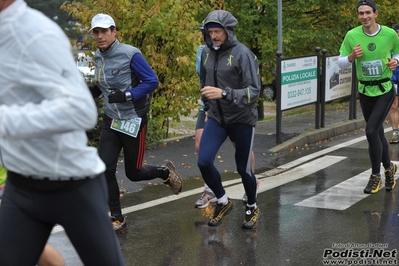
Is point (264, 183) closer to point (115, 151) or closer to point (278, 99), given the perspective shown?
point (115, 151)

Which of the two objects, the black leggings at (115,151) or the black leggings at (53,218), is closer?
the black leggings at (53,218)

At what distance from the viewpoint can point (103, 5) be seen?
455 inches

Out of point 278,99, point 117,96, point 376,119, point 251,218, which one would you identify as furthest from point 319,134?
point 117,96

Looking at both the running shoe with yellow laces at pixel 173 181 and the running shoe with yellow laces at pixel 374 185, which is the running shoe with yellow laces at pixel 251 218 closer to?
the running shoe with yellow laces at pixel 173 181

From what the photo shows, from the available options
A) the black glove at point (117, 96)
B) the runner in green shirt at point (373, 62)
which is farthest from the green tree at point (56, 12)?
the black glove at point (117, 96)

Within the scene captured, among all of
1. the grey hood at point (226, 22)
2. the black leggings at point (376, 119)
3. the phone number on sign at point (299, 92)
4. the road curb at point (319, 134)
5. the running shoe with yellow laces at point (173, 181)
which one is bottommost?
the road curb at point (319, 134)

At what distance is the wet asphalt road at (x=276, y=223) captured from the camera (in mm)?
5605

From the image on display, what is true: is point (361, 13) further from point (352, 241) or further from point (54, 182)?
point (54, 182)

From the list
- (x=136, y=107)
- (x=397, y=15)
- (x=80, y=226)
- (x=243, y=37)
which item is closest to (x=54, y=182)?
(x=80, y=226)

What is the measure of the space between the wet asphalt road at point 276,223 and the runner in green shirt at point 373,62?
0.78m

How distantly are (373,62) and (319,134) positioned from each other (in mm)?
4628

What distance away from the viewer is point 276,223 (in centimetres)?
662

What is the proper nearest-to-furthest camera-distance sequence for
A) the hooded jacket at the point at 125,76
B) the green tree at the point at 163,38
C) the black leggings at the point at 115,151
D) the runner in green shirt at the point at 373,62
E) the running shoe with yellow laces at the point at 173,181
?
the hooded jacket at the point at 125,76 → the black leggings at the point at 115,151 → the running shoe with yellow laces at the point at 173,181 → the runner in green shirt at the point at 373,62 → the green tree at the point at 163,38

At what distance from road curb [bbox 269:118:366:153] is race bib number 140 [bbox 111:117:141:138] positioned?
16.5 feet
